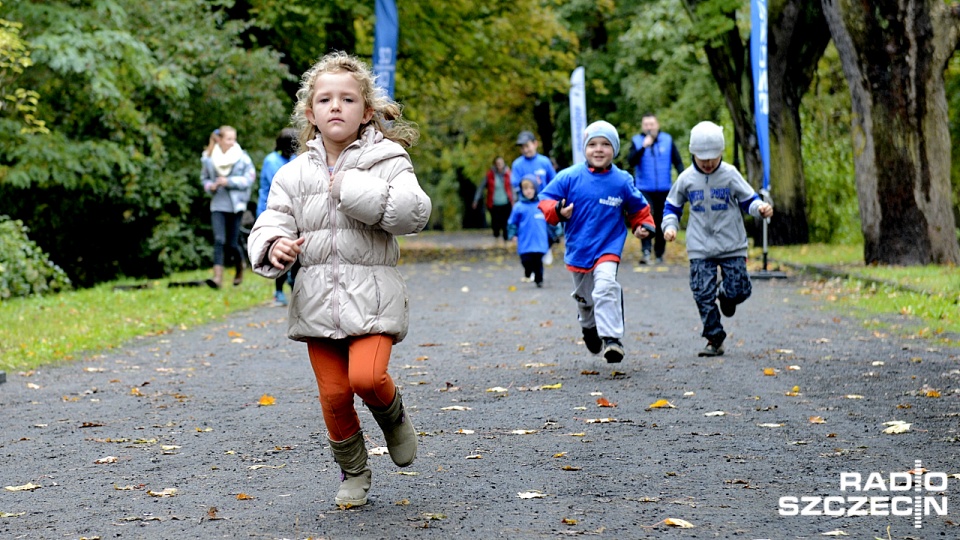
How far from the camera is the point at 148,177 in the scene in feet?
76.0

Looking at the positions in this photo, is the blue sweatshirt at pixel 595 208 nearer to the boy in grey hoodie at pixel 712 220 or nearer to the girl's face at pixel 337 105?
the boy in grey hoodie at pixel 712 220

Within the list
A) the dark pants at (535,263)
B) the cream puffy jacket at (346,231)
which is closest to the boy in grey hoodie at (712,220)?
the cream puffy jacket at (346,231)

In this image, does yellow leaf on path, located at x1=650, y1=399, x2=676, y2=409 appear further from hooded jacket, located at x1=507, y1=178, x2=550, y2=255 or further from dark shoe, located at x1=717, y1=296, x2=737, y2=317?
hooded jacket, located at x1=507, y1=178, x2=550, y2=255

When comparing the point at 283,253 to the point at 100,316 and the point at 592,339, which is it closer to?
the point at 592,339

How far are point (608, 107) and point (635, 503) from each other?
1618 inches

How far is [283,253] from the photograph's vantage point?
4816mm

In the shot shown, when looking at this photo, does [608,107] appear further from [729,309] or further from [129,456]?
[129,456]

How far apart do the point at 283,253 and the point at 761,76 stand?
13967 millimetres

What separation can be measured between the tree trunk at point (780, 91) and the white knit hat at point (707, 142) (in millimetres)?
13159

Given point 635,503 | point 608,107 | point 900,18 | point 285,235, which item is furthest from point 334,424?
point 608,107

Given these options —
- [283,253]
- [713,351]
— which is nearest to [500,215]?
[713,351]

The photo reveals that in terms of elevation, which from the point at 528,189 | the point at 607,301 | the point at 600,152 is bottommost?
the point at 607,301

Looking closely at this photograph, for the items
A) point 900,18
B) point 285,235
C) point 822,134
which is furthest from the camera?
point 822,134

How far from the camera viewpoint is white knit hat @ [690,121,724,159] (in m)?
9.54
